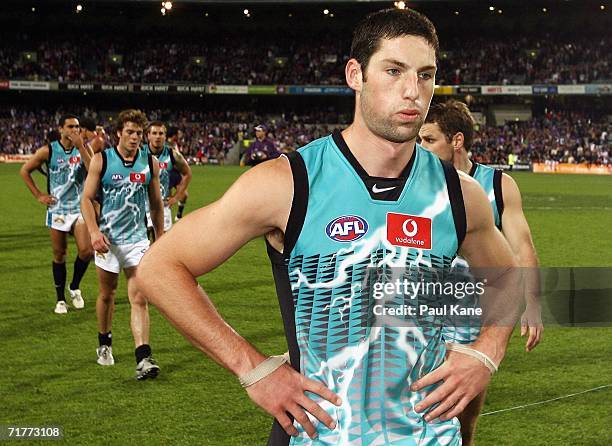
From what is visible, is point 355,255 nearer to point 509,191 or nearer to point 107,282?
point 509,191

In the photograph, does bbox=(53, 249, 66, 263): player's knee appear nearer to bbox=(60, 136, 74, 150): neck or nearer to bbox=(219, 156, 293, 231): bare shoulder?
bbox=(60, 136, 74, 150): neck

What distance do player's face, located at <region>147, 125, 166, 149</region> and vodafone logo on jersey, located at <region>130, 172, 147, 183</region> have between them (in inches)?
141

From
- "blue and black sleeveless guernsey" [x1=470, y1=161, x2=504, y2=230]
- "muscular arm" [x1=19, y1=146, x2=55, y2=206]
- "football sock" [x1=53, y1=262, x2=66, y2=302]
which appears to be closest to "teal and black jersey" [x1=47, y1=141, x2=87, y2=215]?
"muscular arm" [x1=19, y1=146, x2=55, y2=206]

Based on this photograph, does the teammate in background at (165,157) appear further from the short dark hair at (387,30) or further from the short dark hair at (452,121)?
the short dark hair at (387,30)

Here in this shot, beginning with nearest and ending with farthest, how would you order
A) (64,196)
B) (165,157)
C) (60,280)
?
(60,280) → (64,196) → (165,157)

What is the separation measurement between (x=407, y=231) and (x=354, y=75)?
0.49 meters

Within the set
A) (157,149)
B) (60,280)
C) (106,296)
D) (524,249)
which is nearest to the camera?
(524,249)

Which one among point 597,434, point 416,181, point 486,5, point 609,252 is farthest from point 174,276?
point 486,5

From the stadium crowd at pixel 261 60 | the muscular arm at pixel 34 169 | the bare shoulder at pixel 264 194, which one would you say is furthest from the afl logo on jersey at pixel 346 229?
the stadium crowd at pixel 261 60

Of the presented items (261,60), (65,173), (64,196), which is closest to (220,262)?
(64,196)

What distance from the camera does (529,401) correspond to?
22.2 feet

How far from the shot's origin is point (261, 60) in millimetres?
65688

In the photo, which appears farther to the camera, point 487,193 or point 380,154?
point 487,193

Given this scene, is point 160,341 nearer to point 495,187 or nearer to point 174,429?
point 174,429
